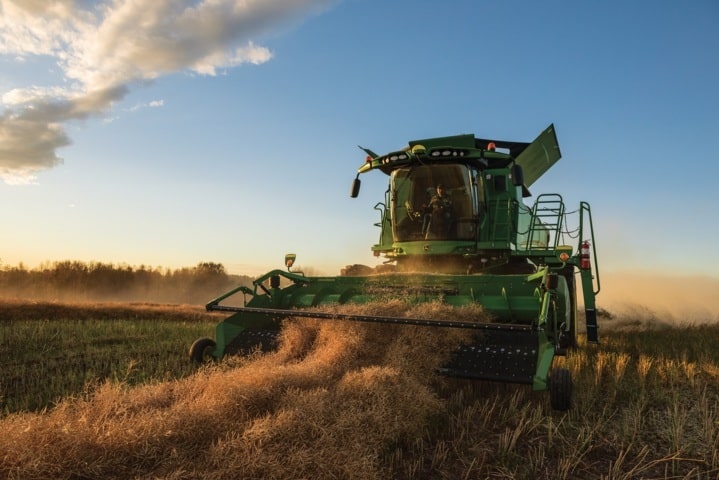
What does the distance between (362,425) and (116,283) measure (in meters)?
25.2

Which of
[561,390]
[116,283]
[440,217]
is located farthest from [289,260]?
[116,283]

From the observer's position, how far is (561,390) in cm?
356

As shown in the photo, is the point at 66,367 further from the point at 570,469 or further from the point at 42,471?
the point at 570,469

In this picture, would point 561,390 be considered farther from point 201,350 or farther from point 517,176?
point 201,350

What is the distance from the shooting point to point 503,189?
692 centimetres

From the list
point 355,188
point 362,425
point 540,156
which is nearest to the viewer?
point 362,425

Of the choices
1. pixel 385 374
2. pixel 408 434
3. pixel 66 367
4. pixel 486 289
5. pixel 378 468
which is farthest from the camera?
pixel 66 367

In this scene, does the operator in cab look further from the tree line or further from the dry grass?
the tree line

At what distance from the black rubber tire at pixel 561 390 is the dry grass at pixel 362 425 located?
0.12 m

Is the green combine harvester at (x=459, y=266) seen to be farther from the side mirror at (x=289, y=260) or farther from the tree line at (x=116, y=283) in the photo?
the tree line at (x=116, y=283)

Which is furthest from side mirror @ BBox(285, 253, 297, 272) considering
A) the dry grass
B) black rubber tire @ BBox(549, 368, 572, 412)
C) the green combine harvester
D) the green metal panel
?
the green metal panel

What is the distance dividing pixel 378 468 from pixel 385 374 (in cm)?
79

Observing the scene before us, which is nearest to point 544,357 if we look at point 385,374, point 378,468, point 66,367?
point 385,374

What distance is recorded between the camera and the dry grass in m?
2.20
